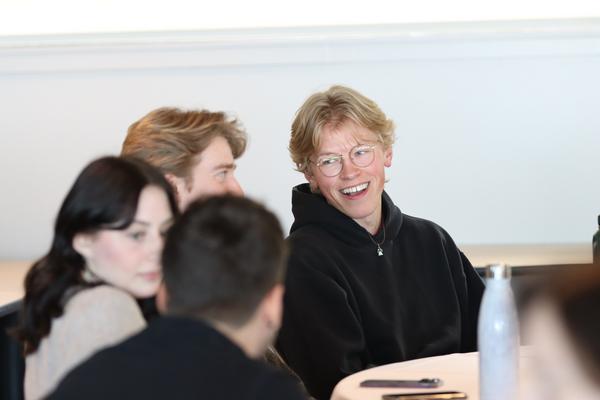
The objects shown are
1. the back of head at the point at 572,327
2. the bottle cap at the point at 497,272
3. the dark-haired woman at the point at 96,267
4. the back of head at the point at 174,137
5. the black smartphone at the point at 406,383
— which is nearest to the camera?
the back of head at the point at 572,327

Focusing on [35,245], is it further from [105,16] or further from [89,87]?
[105,16]

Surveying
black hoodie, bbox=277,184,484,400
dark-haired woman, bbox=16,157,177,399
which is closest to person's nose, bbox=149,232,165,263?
dark-haired woman, bbox=16,157,177,399

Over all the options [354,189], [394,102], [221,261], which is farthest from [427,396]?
[394,102]

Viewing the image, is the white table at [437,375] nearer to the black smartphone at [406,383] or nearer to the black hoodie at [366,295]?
the black smartphone at [406,383]

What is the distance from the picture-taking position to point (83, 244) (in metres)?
1.98

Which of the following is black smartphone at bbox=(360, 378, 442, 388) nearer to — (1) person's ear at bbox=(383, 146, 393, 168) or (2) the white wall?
(1) person's ear at bbox=(383, 146, 393, 168)

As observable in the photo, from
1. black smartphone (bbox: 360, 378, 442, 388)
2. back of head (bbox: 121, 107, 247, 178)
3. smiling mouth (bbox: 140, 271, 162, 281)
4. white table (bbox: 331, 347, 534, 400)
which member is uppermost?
back of head (bbox: 121, 107, 247, 178)

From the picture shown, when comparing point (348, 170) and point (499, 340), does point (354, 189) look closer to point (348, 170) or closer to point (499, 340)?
point (348, 170)

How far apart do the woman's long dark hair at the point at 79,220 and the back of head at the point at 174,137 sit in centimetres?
59

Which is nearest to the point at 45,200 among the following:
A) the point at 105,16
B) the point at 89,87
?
the point at 89,87

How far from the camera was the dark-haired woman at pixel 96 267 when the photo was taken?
187 cm

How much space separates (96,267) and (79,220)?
9 cm

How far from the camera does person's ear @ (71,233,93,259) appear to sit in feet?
6.46

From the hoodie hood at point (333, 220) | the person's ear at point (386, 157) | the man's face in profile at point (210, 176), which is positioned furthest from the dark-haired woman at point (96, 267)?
the person's ear at point (386, 157)
